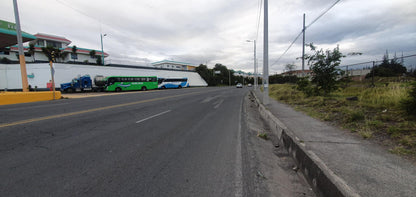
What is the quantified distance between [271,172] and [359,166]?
1.36m

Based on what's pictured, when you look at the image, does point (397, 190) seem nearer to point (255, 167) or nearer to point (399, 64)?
point (255, 167)

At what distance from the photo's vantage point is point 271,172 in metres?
2.95

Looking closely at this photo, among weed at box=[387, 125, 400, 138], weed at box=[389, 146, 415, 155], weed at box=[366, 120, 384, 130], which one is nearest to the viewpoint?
weed at box=[389, 146, 415, 155]

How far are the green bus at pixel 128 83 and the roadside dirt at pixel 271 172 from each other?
2997cm

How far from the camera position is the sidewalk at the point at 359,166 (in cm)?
211

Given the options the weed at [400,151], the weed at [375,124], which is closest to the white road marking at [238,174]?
the weed at [400,151]

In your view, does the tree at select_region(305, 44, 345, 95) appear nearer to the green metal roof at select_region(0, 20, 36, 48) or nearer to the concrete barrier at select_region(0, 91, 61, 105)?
the concrete barrier at select_region(0, 91, 61, 105)

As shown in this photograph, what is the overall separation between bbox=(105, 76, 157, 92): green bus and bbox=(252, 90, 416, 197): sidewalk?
101ft

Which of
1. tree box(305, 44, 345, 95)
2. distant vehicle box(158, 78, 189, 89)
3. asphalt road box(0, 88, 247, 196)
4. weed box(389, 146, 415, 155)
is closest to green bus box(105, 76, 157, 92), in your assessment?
distant vehicle box(158, 78, 189, 89)

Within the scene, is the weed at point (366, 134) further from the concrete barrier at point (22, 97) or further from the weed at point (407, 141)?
the concrete barrier at point (22, 97)

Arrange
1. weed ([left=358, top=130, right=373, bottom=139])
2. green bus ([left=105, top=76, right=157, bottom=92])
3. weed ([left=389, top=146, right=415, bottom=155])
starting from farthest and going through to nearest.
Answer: green bus ([left=105, top=76, right=157, bottom=92])
weed ([left=358, top=130, right=373, bottom=139])
weed ([left=389, top=146, right=415, bottom=155])

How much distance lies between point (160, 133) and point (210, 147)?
1.75 meters

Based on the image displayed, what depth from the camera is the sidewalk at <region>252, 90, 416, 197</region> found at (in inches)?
82.9

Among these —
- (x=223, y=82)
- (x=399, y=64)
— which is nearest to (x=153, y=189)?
(x=399, y=64)
